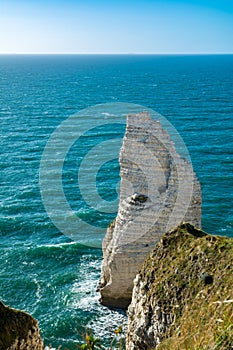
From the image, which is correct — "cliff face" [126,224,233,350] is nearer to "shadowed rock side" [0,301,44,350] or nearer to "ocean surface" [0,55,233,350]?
"shadowed rock side" [0,301,44,350]

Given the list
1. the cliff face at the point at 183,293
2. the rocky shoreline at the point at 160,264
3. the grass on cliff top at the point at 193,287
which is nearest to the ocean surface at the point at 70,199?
the rocky shoreline at the point at 160,264

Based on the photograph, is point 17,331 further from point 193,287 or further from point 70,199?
point 70,199

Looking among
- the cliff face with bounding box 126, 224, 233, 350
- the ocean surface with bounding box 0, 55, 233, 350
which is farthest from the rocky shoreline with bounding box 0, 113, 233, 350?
the ocean surface with bounding box 0, 55, 233, 350

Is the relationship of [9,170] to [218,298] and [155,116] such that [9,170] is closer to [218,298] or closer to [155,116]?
[155,116]

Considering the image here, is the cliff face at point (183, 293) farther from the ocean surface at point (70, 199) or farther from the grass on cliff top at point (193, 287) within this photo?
the ocean surface at point (70, 199)

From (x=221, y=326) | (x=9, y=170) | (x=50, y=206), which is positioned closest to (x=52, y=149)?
(x=9, y=170)
